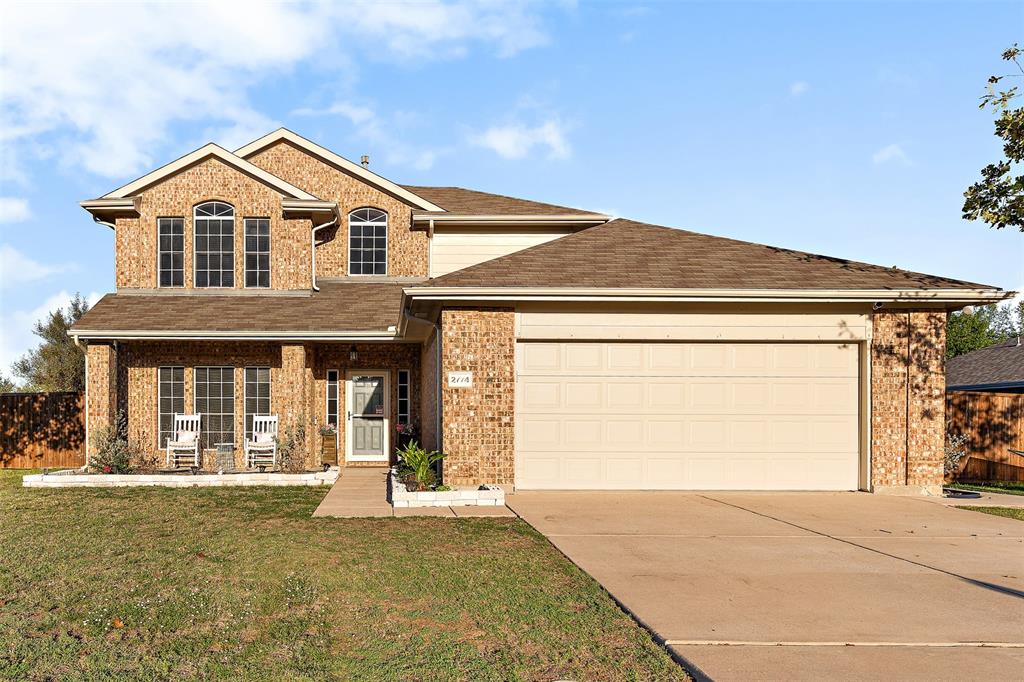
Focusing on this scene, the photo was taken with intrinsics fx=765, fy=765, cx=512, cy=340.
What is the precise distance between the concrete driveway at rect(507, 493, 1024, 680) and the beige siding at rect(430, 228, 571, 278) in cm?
871

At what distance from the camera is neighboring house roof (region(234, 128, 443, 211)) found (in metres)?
19.3

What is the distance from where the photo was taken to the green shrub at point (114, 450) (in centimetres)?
1511

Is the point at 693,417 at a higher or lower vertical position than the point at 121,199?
lower

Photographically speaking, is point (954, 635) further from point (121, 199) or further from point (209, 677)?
point (121, 199)

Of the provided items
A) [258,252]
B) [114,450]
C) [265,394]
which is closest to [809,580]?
[265,394]

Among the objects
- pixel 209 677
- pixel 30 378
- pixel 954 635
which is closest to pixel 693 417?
pixel 954 635

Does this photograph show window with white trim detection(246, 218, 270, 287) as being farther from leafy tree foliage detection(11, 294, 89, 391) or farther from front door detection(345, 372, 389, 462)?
leafy tree foliage detection(11, 294, 89, 391)

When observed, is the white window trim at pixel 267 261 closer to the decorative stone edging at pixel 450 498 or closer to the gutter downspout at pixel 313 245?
the gutter downspout at pixel 313 245

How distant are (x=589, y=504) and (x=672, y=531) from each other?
226 cm

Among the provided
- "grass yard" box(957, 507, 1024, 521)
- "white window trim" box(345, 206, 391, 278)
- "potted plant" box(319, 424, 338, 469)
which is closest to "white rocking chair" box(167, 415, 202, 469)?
"potted plant" box(319, 424, 338, 469)

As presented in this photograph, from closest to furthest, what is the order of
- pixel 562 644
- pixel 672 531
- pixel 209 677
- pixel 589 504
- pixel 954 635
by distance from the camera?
pixel 209 677 < pixel 562 644 < pixel 954 635 < pixel 672 531 < pixel 589 504

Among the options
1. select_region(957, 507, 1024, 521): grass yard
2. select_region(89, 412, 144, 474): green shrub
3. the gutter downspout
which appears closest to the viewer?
select_region(957, 507, 1024, 521): grass yard

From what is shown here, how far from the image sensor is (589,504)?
38.1 feet

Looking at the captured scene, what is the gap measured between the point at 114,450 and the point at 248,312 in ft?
12.6
